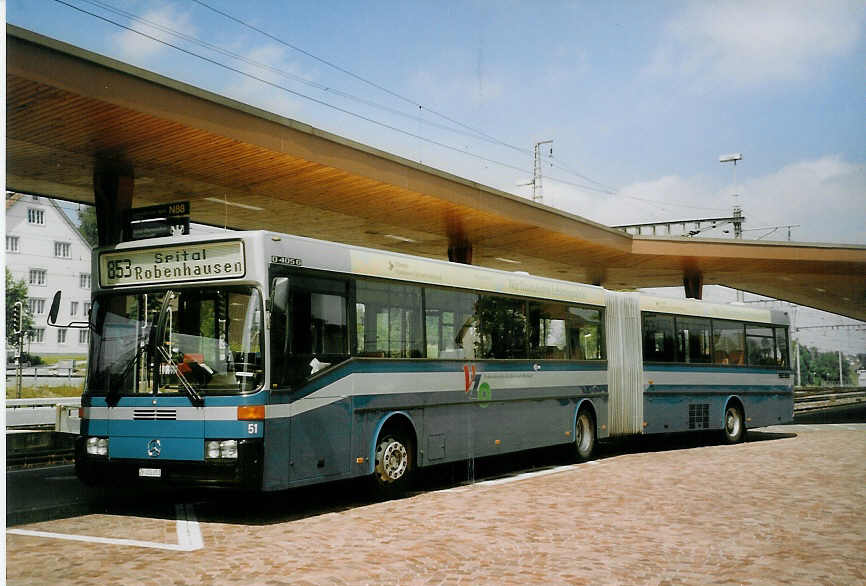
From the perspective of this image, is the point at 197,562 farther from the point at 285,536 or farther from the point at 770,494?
the point at 770,494

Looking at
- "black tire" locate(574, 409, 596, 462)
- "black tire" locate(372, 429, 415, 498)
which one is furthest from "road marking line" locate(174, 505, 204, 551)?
"black tire" locate(574, 409, 596, 462)

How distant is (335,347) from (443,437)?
2.78m

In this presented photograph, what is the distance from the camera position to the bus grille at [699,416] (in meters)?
20.5

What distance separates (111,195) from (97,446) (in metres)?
8.59

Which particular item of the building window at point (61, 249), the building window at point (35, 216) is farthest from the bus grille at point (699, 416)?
the building window at point (61, 249)

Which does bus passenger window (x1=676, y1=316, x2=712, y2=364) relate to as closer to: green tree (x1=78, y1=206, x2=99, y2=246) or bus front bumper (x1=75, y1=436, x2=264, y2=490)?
bus front bumper (x1=75, y1=436, x2=264, y2=490)

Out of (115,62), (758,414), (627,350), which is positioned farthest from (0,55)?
(758,414)

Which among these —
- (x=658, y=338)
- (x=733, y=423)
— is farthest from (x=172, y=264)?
(x=733, y=423)

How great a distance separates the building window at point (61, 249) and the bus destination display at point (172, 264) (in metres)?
44.9

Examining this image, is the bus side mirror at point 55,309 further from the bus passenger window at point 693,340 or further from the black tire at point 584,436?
the bus passenger window at point 693,340

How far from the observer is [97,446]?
10562 millimetres

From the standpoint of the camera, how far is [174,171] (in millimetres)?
18156

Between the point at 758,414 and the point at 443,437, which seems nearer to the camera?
the point at 443,437

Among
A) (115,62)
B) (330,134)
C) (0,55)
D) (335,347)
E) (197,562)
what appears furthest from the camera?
(330,134)
